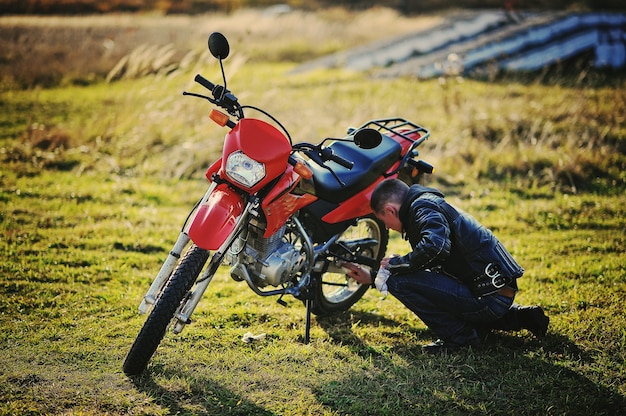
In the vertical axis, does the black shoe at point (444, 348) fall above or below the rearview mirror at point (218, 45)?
below

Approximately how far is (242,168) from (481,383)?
2004 millimetres

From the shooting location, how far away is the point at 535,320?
4531 mm

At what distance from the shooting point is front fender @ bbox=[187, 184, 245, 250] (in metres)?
3.79

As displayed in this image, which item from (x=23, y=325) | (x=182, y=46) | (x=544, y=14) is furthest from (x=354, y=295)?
(x=544, y=14)

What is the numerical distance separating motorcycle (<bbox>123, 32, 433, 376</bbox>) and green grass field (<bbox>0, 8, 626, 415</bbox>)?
0.37 meters

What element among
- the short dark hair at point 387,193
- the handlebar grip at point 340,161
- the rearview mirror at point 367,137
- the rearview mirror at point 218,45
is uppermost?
the rearview mirror at point 218,45

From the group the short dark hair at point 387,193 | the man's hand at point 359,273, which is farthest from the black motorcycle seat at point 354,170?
the man's hand at point 359,273

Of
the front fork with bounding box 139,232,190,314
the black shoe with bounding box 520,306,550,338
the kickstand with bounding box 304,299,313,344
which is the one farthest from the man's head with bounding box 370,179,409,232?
the front fork with bounding box 139,232,190,314

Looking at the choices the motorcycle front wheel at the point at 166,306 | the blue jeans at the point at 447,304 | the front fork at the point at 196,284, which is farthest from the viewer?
the blue jeans at the point at 447,304

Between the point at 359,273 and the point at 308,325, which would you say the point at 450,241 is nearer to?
the point at 359,273

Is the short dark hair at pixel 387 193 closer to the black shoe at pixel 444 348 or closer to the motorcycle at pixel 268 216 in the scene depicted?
the motorcycle at pixel 268 216

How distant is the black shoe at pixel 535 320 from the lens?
4.54 meters

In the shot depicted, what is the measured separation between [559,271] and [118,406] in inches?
157

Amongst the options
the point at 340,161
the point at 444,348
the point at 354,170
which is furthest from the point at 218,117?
the point at 444,348
